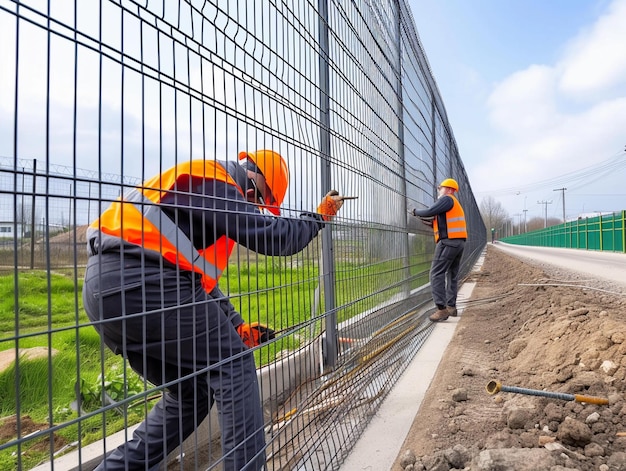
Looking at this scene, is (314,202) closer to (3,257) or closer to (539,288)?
(3,257)

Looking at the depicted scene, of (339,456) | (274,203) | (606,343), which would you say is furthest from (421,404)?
(274,203)

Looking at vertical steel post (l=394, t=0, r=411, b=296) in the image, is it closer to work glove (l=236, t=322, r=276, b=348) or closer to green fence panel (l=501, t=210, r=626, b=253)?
work glove (l=236, t=322, r=276, b=348)

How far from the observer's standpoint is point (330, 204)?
2.89 meters

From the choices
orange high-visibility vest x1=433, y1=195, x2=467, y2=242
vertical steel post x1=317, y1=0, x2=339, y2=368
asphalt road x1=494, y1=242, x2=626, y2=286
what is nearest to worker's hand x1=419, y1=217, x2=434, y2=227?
orange high-visibility vest x1=433, y1=195, x2=467, y2=242

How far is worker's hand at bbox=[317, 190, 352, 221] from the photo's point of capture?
2.85 meters

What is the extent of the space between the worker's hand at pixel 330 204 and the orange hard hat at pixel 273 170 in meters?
0.39

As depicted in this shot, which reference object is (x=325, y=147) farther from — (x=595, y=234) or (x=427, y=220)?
A: (x=595, y=234)

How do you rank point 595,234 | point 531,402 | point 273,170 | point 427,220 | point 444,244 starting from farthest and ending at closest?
point 595,234
point 427,220
point 444,244
point 531,402
point 273,170

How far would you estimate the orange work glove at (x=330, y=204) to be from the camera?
285 cm

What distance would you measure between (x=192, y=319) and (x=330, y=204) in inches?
46.9

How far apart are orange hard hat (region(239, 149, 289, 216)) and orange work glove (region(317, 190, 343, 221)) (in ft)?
1.29

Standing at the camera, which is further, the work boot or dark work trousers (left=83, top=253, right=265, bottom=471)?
the work boot

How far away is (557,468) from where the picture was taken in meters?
2.17

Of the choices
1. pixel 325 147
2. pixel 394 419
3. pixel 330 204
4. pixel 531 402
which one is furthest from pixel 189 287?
pixel 531 402
